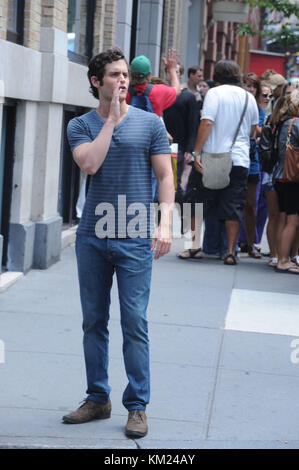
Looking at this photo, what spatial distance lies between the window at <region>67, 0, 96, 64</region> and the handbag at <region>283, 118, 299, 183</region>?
2896mm

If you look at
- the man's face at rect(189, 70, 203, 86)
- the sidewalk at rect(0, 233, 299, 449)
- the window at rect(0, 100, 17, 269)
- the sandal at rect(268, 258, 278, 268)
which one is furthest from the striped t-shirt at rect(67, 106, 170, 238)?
the man's face at rect(189, 70, 203, 86)

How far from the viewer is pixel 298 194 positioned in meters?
9.32

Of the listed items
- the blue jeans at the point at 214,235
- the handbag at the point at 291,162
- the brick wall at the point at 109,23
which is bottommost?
the blue jeans at the point at 214,235

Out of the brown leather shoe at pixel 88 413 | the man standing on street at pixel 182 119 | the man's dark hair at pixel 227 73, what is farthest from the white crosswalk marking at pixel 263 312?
the man standing on street at pixel 182 119

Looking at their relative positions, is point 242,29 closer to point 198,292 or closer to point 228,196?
point 228,196

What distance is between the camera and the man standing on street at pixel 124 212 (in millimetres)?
4391

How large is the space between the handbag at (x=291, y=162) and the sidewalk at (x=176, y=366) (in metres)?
1.12

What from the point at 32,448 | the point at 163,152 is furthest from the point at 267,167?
the point at 32,448

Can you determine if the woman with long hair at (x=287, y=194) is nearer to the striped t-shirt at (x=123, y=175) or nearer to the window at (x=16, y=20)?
the window at (x=16, y=20)

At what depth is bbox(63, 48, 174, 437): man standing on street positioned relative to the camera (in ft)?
14.4

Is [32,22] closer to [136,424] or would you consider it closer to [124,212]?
[124,212]

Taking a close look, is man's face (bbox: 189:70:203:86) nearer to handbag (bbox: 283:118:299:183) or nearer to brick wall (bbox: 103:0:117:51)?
brick wall (bbox: 103:0:117:51)

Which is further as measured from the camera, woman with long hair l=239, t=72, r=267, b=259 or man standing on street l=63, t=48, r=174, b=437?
woman with long hair l=239, t=72, r=267, b=259

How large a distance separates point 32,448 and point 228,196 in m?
5.70
